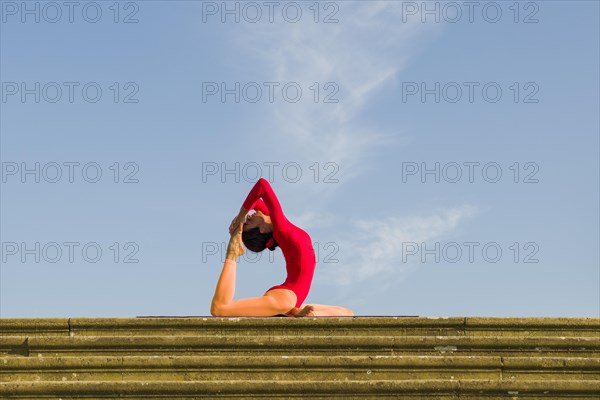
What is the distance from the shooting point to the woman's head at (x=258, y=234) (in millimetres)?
11742

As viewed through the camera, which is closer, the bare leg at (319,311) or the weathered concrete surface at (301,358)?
the weathered concrete surface at (301,358)

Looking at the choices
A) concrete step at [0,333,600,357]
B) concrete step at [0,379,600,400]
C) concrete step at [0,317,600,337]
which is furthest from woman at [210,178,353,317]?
concrete step at [0,379,600,400]

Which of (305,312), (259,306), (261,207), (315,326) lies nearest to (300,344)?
(315,326)

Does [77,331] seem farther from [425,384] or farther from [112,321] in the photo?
[425,384]

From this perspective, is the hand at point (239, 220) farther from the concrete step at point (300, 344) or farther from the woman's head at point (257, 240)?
the concrete step at point (300, 344)

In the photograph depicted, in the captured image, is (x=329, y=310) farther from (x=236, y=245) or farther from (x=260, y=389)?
(x=260, y=389)

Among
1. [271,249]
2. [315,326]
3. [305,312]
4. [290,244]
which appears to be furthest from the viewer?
[271,249]

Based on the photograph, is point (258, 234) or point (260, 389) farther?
point (258, 234)

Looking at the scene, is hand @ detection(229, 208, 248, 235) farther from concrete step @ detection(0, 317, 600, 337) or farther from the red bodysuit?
concrete step @ detection(0, 317, 600, 337)

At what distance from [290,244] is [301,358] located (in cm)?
286

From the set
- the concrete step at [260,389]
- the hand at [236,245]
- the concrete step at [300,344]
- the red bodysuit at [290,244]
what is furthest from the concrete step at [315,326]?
the hand at [236,245]

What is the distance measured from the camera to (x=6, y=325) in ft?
31.9

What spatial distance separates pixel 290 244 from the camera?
11516 millimetres

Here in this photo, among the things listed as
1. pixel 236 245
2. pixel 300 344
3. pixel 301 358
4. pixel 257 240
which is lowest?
pixel 301 358
